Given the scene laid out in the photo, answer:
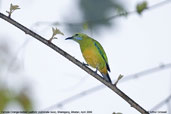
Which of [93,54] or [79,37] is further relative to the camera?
[79,37]

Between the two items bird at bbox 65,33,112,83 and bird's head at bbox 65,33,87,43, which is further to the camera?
bird's head at bbox 65,33,87,43

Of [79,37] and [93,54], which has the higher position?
[79,37]

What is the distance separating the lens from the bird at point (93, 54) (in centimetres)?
445

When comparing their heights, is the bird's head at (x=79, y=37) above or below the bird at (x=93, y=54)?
above

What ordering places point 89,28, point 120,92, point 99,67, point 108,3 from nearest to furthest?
point 120,92 < point 89,28 < point 99,67 < point 108,3

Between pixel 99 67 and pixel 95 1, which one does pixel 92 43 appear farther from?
pixel 95 1

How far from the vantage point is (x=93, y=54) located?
4.53m

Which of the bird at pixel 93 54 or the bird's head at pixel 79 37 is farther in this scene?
the bird's head at pixel 79 37

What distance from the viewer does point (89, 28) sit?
13.3 ft

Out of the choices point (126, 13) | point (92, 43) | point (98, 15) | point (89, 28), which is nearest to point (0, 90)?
point (89, 28)

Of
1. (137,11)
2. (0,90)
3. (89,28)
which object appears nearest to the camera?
(0,90)

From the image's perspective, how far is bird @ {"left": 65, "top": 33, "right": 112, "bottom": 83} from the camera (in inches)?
175

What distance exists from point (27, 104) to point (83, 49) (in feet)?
5.02

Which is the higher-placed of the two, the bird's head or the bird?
the bird's head
